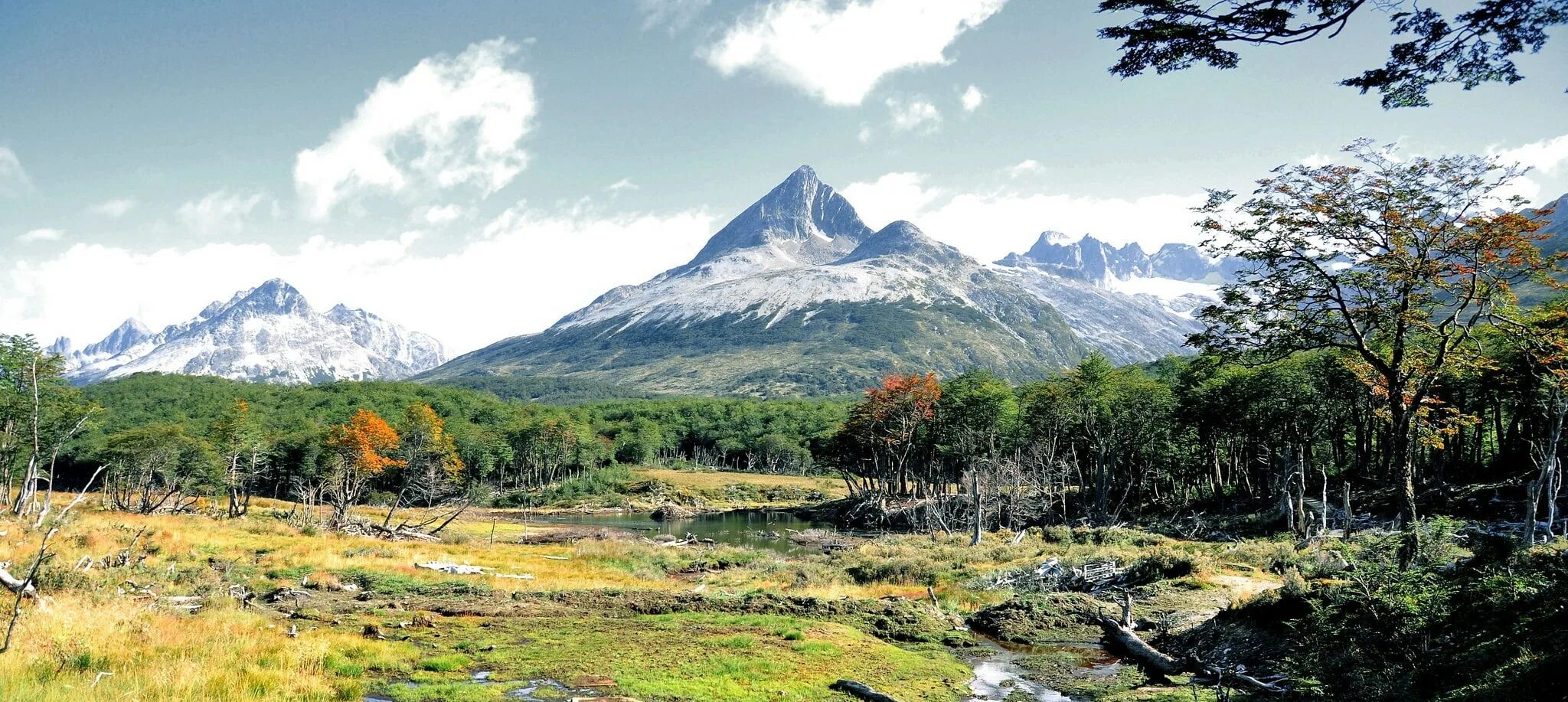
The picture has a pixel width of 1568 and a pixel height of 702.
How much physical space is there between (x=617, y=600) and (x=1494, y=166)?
26.5 m

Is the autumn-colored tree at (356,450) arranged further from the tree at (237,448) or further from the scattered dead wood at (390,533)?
the tree at (237,448)

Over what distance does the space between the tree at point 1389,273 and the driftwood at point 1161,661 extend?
631 cm

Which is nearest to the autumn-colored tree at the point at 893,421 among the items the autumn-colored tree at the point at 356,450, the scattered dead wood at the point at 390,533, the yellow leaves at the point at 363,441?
the scattered dead wood at the point at 390,533

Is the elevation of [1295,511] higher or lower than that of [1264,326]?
lower

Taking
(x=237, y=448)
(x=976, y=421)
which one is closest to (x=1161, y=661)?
(x=976, y=421)

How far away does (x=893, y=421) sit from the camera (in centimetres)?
6894

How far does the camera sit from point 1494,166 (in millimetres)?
15891

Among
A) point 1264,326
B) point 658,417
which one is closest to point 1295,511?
point 1264,326

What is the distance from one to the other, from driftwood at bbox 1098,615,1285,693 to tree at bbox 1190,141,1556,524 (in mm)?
6306

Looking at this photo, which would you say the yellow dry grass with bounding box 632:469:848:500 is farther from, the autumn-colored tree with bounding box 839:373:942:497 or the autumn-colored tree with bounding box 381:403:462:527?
the autumn-colored tree with bounding box 381:403:462:527

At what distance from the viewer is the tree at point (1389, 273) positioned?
1612 centimetres

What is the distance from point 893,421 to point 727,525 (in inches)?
785

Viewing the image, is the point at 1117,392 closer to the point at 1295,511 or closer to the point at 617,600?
the point at 1295,511

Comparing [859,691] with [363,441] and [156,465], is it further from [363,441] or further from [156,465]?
[156,465]
